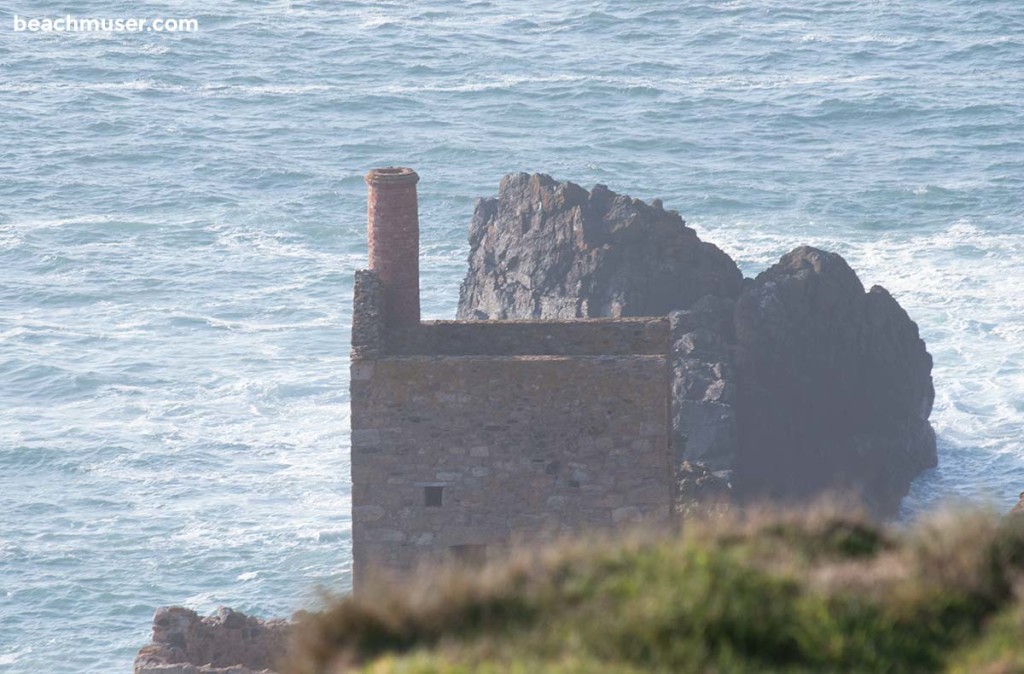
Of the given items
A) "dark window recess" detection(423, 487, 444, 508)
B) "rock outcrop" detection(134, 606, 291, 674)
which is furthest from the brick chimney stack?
"rock outcrop" detection(134, 606, 291, 674)

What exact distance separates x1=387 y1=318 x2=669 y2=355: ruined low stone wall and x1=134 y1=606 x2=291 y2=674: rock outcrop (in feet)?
14.3

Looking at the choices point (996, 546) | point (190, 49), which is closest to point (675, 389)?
point (996, 546)

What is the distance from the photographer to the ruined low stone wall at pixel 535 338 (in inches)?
1011

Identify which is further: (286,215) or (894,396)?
(286,215)

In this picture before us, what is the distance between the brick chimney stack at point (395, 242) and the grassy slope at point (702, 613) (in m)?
14.4

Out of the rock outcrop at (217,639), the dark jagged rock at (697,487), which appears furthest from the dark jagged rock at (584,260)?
the rock outcrop at (217,639)

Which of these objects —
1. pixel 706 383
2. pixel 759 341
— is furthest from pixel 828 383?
pixel 706 383

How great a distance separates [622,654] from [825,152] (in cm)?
7539

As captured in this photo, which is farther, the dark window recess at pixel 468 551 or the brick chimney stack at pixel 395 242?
the brick chimney stack at pixel 395 242

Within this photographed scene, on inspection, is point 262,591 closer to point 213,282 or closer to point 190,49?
point 213,282

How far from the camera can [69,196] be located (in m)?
80.1

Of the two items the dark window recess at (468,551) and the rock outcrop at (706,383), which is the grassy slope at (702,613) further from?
the rock outcrop at (706,383)

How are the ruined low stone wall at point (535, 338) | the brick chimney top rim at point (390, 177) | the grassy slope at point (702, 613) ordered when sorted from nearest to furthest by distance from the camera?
the grassy slope at point (702, 613)
the ruined low stone wall at point (535, 338)
the brick chimney top rim at point (390, 177)

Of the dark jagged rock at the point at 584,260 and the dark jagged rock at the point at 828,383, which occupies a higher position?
the dark jagged rock at the point at 584,260
